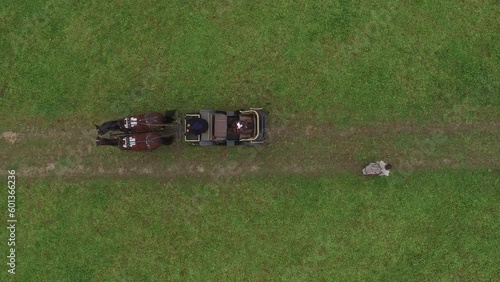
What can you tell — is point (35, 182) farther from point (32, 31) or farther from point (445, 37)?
point (445, 37)

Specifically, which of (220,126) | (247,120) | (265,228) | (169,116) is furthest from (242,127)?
(265,228)

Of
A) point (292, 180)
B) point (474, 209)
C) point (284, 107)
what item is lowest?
point (474, 209)

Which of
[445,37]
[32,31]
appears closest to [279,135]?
[445,37]

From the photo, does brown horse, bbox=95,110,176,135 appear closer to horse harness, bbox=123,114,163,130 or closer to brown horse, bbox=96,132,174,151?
horse harness, bbox=123,114,163,130

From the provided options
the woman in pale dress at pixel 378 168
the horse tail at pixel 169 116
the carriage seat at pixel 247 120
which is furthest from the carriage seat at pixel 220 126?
the woman in pale dress at pixel 378 168

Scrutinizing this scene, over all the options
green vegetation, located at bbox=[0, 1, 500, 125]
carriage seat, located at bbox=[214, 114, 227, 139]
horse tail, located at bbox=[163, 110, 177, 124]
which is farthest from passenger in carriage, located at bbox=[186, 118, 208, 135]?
green vegetation, located at bbox=[0, 1, 500, 125]

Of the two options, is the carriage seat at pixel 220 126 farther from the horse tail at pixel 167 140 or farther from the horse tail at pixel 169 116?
the horse tail at pixel 167 140
